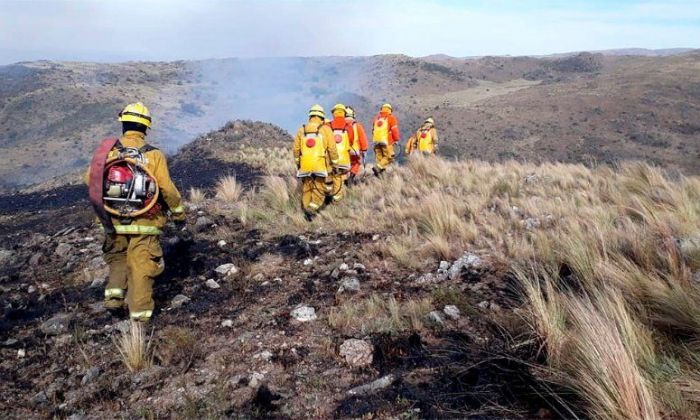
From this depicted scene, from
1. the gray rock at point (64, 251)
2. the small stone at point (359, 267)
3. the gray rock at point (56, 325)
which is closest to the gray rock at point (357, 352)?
the small stone at point (359, 267)

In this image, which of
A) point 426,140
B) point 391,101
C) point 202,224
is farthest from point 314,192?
point 391,101

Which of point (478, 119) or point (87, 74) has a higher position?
point (87, 74)

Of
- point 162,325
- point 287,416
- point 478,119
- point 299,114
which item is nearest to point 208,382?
point 287,416

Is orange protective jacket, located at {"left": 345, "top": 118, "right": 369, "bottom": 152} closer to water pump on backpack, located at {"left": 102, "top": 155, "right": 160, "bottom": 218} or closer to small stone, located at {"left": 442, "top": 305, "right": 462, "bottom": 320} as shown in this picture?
water pump on backpack, located at {"left": 102, "top": 155, "right": 160, "bottom": 218}

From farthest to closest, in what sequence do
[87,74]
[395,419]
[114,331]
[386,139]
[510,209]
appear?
[87,74], [386,139], [510,209], [114,331], [395,419]

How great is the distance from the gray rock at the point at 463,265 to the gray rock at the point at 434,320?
888mm

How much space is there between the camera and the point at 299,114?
4256cm

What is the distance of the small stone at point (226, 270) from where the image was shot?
5.17 meters

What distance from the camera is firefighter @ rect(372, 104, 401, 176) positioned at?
1024 cm

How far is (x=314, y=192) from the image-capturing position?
7.29m

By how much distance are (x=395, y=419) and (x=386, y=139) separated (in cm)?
826

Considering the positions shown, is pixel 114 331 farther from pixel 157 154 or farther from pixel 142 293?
pixel 157 154

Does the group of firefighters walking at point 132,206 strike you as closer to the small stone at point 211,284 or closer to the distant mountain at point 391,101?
the small stone at point 211,284

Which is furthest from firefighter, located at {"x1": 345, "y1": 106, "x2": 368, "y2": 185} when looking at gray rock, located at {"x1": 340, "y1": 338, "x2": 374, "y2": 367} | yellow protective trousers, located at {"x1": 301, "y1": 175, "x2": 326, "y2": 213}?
gray rock, located at {"x1": 340, "y1": 338, "x2": 374, "y2": 367}
